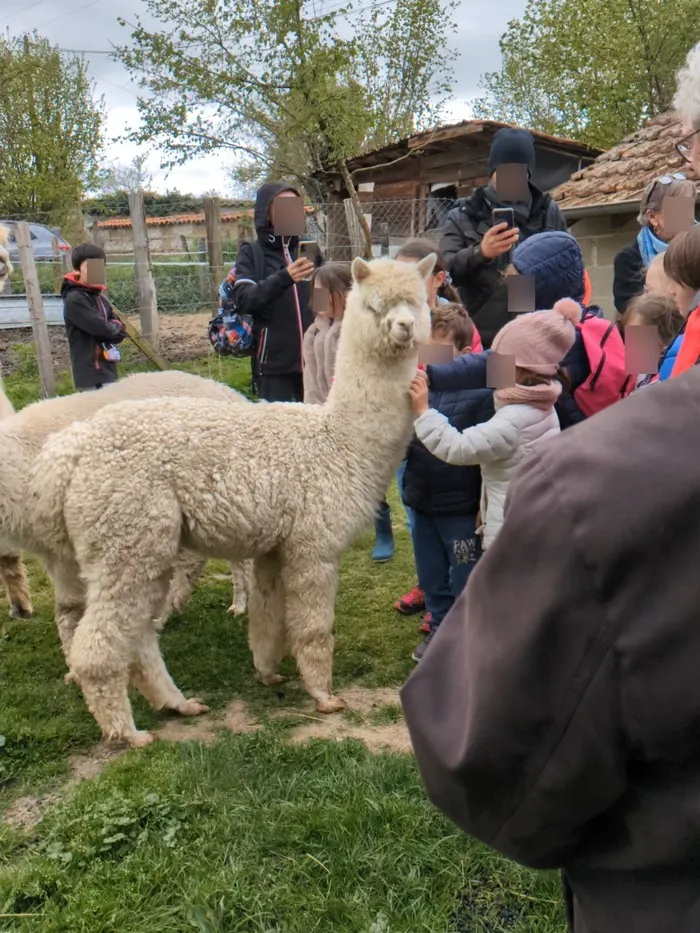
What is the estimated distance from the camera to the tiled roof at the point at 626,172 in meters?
7.88

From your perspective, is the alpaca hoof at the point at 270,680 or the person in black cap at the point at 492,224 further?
the person in black cap at the point at 492,224

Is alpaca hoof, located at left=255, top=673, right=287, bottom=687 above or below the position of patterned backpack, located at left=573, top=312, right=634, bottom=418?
below

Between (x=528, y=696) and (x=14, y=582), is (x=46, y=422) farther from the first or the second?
(x=528, y=696)

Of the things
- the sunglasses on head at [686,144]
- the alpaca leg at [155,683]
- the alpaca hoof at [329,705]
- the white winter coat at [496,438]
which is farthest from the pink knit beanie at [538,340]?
the alpaca leg at [155,683]

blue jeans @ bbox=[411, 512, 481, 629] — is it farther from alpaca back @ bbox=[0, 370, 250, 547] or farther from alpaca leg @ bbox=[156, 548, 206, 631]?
alpaca leg @ bbox=[156, 548, 206, 631]

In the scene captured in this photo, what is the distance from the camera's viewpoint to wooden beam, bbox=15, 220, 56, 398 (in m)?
8.26

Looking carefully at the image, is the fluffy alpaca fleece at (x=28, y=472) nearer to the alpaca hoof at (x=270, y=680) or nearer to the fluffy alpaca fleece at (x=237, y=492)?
the fluffy alpaca fleece at (x=237, y=492)

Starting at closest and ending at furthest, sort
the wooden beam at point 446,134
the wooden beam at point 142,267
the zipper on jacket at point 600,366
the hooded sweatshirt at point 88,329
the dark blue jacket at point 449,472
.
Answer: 1. the zipper on jacket at point 600,366
2. the dark blue jacket at point 449,472
3. the hooded sweatshirt at point 88,329
4. the wooden beam at point 142,267
5. the wooden beam at point 446,134

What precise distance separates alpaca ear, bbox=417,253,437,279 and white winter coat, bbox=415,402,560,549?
2.10ft

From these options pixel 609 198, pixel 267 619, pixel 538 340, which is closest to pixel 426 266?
pixel 538 340

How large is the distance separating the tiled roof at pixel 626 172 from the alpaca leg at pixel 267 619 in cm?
570

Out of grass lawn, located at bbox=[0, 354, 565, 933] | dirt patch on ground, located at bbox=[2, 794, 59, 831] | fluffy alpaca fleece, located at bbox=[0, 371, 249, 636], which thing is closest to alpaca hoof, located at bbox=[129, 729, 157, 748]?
grass lawn, located at bbox=[0, 354, 565, 933]

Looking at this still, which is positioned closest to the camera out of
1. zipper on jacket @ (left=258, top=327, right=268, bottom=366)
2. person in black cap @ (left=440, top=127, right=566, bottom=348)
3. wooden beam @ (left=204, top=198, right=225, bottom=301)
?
person in black cap @ (left=440, top=127, right=566, bottom=348)

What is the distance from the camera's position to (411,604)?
465 cm
